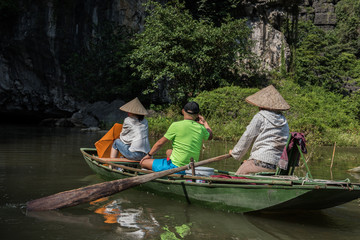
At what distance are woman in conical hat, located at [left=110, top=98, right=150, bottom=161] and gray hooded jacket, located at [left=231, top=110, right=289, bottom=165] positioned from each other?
2160mm

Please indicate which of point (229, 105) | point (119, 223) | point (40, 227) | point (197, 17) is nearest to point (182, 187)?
point (119, 223)

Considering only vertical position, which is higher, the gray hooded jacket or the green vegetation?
the green vegetation

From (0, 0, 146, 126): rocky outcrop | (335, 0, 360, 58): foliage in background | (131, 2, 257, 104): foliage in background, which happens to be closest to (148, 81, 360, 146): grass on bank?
(131, 2, 257, 104): foliage in background

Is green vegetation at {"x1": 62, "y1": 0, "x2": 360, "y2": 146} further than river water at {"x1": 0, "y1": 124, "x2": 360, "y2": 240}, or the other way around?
green vegetation at {"x1": 62, "y1": 0, "x2": 360, "y2": 146}

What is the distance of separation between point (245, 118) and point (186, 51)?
4.89 meters

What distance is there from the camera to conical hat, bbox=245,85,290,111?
202 inches

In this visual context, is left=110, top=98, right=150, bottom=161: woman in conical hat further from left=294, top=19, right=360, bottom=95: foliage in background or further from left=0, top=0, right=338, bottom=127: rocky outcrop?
left=294, top=19, right=360, bottom=95: foliage in background

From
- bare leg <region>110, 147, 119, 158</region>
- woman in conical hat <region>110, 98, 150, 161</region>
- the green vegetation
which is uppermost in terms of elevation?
the green vegetation

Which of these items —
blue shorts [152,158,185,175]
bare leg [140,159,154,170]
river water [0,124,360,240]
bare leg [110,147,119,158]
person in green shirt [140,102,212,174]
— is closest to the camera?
river water [0,124,360,240]

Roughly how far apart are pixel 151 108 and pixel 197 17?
21.1 ft

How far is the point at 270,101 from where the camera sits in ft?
17.0

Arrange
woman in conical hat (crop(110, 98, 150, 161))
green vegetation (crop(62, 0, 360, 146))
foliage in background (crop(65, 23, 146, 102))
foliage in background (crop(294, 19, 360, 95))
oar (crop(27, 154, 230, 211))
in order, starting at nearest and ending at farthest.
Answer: oar (crop(27, 154, 230, 211)) < woman in conical hat (crop(110, 98, 150, 161)) < green vegetation (crop(62, 0, 360, 146)) < foliage in background (crop(65, 23, 146, 102)) < foliage in background (crop(294, 19, 360, 95))

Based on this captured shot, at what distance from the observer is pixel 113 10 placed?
74.1ft

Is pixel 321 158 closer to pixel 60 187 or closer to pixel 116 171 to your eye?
pixel 116 171
